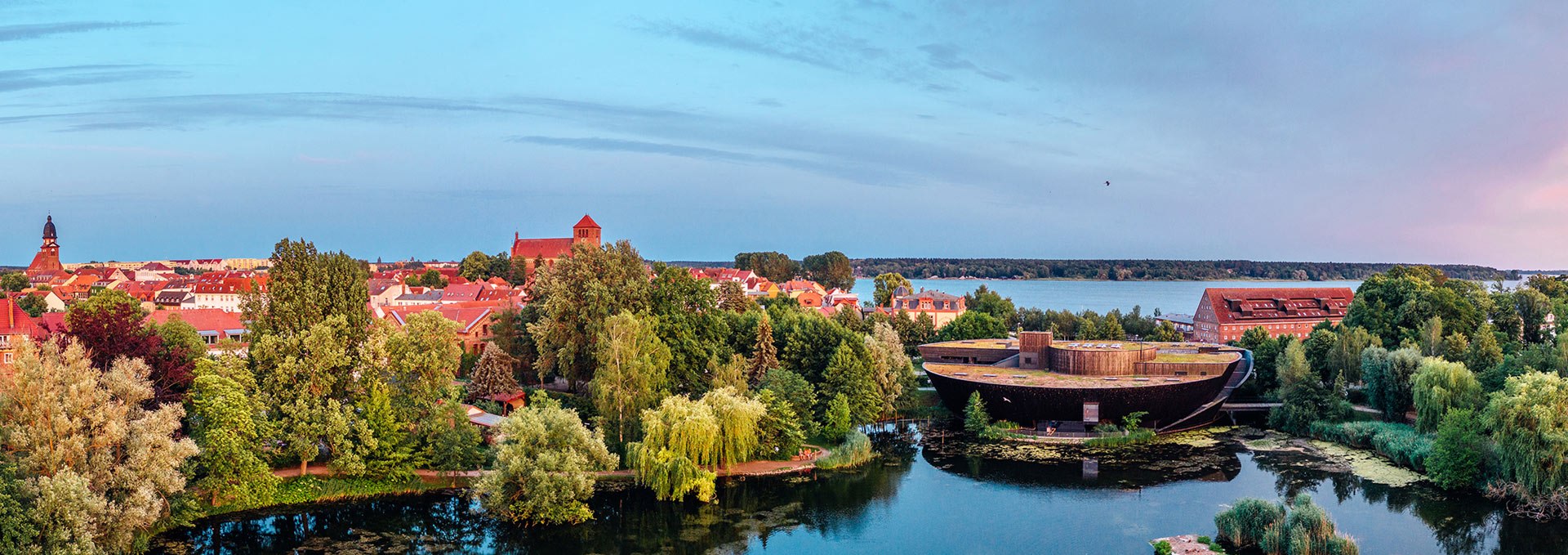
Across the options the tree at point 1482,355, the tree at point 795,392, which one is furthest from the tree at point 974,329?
the tree at point 795,392

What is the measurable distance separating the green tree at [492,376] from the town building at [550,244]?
56.6 metres

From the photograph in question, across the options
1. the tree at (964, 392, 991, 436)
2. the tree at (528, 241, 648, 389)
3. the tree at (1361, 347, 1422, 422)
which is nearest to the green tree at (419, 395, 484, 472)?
the tree at (528, 241, 648, 389)

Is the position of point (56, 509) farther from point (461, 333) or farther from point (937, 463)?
point (461, 333)

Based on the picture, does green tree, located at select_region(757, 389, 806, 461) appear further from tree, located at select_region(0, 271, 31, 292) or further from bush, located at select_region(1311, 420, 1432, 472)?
tree, located at select_region(0, 271, 31, 292)

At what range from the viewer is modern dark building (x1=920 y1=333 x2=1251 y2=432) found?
127ft

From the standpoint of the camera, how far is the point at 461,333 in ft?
188

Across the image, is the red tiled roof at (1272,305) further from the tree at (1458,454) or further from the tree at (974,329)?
the tree at (1458,454)

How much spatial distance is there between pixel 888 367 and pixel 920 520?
46.4ft

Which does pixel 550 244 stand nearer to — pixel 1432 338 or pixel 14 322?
pixel 14 322

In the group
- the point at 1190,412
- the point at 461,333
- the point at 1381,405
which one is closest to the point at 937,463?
the point at 1190,412

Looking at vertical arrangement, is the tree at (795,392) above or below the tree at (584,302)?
below

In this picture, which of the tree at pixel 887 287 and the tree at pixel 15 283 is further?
the tree at pixel 887 287

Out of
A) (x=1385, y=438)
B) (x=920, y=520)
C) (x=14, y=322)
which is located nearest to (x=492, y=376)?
(x=920, y=520)

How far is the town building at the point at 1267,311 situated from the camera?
72.8m
